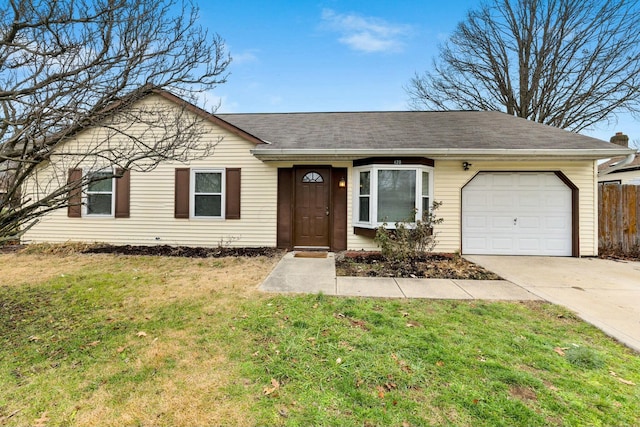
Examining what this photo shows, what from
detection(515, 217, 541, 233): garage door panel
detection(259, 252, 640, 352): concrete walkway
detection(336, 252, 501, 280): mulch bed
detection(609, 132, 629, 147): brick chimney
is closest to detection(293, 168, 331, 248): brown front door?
detection(336, 252, 501, 280): mulch bed

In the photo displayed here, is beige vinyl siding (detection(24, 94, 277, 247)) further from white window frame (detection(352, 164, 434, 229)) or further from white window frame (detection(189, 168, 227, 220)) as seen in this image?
white window frame (detection(352, 164, 434, 229))

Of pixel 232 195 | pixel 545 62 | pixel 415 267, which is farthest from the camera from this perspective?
pixel 545 62

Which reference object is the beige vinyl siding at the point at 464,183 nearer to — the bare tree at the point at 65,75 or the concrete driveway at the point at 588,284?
Answer: the concrete driveway at the point at 588,284

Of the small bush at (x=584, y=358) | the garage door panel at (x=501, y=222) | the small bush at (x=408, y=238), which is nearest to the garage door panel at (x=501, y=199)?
the garage door panel at (x=501, y=222)

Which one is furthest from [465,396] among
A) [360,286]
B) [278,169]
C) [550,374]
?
[278,169]

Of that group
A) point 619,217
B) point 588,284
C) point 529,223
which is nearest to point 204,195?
point 588,284

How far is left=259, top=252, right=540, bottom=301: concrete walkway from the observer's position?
14.6ft

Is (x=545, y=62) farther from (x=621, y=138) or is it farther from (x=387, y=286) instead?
(x=387, y=286)

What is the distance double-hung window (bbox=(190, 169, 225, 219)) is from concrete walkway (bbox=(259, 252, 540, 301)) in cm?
337

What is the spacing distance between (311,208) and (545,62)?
15.2 meters

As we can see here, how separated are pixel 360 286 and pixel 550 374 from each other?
2.73 meters

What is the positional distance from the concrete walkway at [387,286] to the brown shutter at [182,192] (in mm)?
3948

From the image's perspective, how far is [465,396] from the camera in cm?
215

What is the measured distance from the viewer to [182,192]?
810 centimetres
